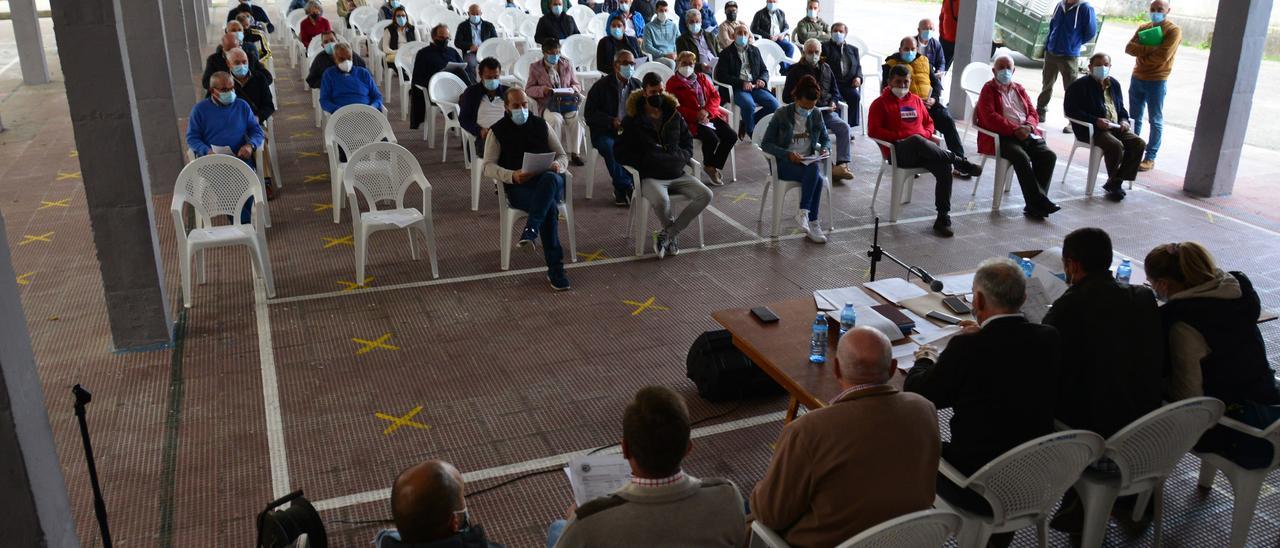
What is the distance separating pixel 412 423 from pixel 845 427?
2.87m

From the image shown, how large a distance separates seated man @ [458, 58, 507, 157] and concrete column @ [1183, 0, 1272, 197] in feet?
21.3

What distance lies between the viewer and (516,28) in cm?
1583

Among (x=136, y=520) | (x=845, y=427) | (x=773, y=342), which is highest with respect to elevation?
(x=845, y=427)

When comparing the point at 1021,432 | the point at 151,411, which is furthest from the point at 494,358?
the point at 1021,432

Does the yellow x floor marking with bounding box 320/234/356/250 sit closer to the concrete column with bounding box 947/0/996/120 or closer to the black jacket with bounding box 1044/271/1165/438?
the black jacket with bounding box 1044/271/1165/438

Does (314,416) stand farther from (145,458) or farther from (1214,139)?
(1214,139)

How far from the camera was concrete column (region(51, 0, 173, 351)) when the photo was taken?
5.69m

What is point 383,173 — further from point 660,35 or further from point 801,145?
A: point 660,35

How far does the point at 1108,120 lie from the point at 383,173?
6439mm

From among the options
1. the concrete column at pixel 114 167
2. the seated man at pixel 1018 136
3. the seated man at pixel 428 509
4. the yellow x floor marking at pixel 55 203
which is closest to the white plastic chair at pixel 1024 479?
the seated man at pixel 428 509

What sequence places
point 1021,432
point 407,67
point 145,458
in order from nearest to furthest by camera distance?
point 1021,432 < point 145,458 < point 407,67

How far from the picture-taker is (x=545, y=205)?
723 cm

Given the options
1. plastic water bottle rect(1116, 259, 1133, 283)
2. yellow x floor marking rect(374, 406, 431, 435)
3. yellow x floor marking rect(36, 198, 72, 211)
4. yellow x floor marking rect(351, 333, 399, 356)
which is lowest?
yellow x floor marking rect(374, 406, 431, 435)

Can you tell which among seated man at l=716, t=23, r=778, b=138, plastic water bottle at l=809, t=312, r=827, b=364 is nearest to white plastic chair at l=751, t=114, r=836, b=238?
seated man at l=716, t=23, r=778, b=138
